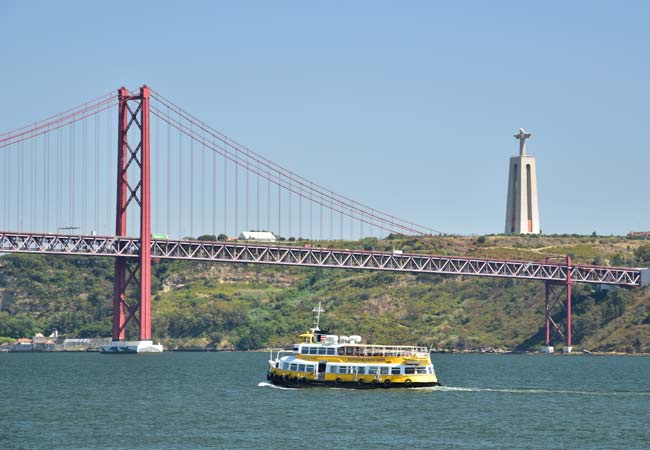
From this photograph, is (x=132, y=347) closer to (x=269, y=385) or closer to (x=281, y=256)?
(x=281, y=256)

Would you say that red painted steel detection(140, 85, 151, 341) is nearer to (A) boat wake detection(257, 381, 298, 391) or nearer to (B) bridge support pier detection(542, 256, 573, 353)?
(A) boat wake detection(257, 381, 298, 391)

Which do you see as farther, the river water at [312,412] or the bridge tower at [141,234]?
the bridge tower at [141,234]

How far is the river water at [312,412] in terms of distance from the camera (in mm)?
77625

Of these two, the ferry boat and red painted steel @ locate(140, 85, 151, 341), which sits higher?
red painted steel @ locate(140, 85, 151, 341)

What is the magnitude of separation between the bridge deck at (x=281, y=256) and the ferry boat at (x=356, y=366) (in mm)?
62842

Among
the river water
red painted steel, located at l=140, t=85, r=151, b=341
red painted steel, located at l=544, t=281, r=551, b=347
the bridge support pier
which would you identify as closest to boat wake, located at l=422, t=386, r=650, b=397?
the river water

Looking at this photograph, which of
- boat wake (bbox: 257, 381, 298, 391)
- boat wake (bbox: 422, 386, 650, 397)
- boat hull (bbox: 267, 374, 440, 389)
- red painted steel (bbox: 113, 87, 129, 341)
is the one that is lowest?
boat wake (bbox: 422, 386, 650, 397)

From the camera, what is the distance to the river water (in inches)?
3056

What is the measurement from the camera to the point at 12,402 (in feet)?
324

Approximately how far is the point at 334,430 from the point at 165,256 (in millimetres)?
93479

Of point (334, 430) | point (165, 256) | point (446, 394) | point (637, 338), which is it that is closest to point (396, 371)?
point (446, 394)

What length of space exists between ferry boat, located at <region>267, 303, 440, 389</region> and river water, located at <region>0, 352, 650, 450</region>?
992 millimetres

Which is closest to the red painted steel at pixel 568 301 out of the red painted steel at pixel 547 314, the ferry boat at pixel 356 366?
the red painted steel at pixel 547 314

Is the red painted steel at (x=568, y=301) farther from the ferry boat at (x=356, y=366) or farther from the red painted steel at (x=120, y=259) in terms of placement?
the ferry boat at (x=356, y=366)
